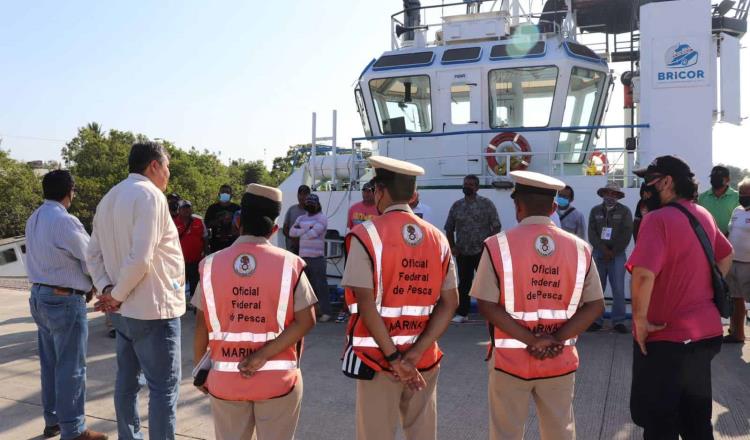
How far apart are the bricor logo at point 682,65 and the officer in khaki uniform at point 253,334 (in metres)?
6.71

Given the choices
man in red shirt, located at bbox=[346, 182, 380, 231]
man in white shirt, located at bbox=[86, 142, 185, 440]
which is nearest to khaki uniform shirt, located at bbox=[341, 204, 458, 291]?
man in white shirt, located at bbox=[86, 142, 185, 440]

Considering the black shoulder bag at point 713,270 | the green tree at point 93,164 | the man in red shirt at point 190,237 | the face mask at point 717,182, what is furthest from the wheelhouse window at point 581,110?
the green tree at point 93,164

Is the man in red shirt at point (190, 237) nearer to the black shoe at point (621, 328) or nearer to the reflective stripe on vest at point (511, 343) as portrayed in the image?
the black shoe at point (621, 328)

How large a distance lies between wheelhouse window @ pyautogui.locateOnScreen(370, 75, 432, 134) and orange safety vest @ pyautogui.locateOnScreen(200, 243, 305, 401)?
7784mm

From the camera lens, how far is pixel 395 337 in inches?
110

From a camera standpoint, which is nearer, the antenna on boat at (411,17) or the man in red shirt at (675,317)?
the man in red shirt at (675,317)

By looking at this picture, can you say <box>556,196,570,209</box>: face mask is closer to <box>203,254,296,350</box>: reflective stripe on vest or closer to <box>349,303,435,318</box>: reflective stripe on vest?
<box>349,303,435,318</box>: reflective stripe on vest

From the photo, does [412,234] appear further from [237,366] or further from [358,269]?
[237,366]

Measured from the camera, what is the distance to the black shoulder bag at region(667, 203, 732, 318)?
9.93 feet

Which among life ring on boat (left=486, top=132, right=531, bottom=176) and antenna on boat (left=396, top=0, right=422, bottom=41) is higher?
antenna on boat (left=396, top=0, right=422, bottom=41)

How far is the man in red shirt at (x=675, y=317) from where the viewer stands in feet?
9.84

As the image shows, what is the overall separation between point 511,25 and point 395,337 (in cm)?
918

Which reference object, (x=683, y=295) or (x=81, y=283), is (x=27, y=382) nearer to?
(x=81, y=283)

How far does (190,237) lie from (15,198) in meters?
37.4
